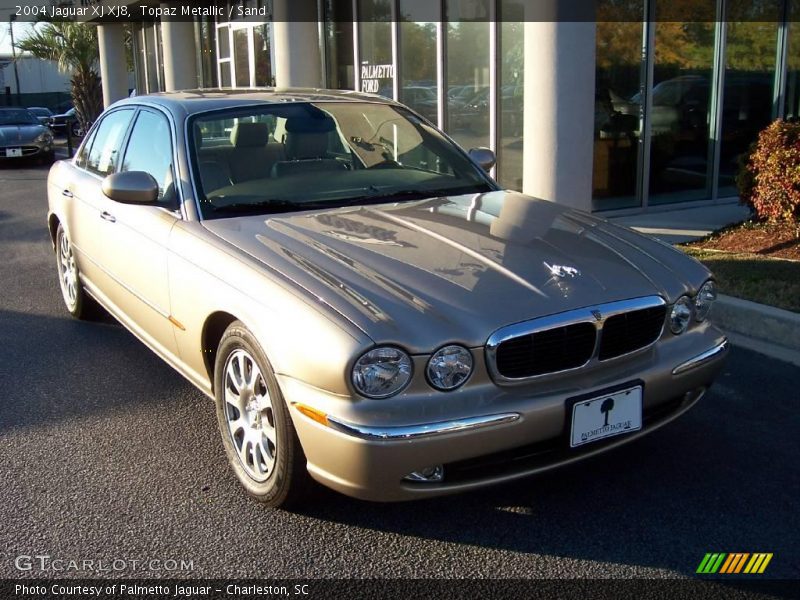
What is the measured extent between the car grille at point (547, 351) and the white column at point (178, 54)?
17850 mm

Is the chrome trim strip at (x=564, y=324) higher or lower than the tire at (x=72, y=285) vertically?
higher

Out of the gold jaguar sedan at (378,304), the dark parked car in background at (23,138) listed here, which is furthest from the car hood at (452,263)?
the dark parked car in background at (23,138)

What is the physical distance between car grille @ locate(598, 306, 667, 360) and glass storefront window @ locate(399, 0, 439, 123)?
8551 millimetres

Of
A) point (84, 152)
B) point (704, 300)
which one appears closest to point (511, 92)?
point (84, 152)

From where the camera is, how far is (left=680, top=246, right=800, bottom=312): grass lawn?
5672mm

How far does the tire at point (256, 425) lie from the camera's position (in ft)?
10.5

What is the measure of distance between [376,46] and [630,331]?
404 inches

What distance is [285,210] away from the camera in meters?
4.15

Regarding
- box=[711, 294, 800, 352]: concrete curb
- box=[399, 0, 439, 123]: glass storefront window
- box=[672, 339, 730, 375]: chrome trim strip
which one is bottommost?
box=[711, 294, 800, 352]: concrete curb

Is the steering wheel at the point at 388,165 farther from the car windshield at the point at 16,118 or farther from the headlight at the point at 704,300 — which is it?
the car windshield at the point at 16,118

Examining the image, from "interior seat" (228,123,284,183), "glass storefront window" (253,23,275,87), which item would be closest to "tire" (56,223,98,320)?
"interior seat" (228,123,284,183)

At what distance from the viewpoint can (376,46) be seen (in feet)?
41.9

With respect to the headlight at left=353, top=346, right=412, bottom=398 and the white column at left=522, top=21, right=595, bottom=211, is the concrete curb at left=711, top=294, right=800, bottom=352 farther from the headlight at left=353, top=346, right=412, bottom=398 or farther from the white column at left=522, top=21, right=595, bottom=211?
the headlight at left=353, top=346, right=412, bottom=398

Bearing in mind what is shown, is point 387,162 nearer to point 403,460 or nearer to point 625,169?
point 403,460
